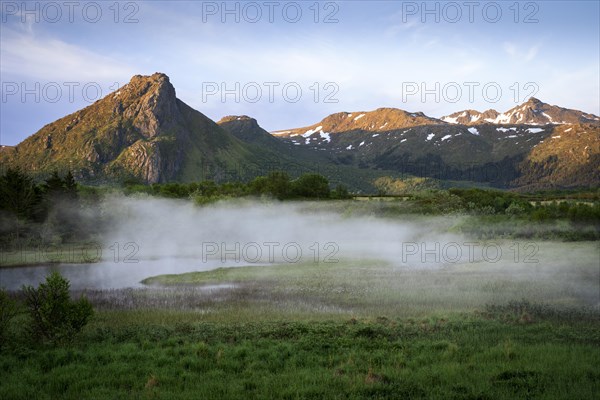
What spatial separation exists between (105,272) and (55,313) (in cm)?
2761

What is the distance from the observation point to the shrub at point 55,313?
59.2 ft

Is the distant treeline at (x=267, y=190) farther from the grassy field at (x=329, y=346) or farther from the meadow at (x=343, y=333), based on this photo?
the grassy field at (x=329, y=346)

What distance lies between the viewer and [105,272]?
44250mm

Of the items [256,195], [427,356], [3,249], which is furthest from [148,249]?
[427,356]

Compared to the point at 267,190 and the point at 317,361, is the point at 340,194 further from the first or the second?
the point at 317,361

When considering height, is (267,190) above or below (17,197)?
above

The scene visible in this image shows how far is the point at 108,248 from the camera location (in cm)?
6456

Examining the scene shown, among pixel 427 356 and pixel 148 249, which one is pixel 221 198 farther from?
pixel 427 356

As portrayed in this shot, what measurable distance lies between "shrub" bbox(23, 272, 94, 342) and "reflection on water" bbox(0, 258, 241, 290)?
55.6 feet

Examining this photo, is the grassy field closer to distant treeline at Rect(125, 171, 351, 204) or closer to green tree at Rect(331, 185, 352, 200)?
distant treeline at Rect(125, 171, 351, 204)

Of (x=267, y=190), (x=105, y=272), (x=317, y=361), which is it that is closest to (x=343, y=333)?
(x=317, y=361)

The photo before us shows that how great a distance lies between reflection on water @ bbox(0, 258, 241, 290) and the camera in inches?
1462

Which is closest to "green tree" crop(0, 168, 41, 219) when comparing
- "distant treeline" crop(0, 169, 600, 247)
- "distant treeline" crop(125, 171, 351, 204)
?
"distant treeline" crop(0, 169, 600, 247)

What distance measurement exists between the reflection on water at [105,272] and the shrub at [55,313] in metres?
16.9
